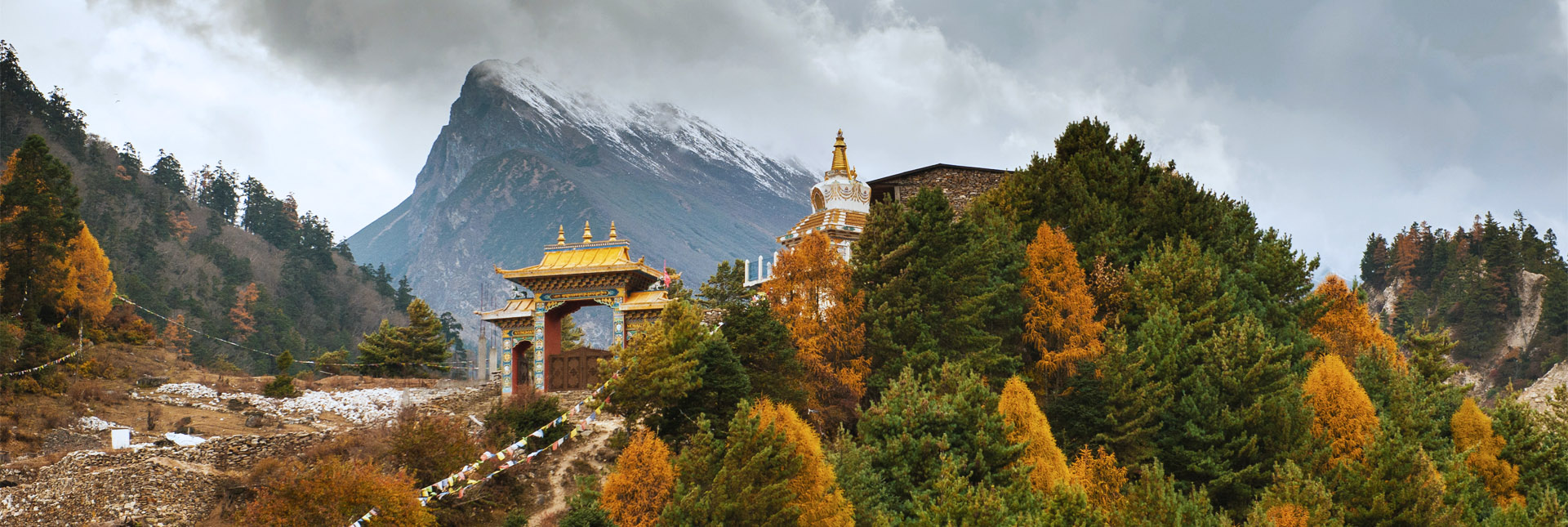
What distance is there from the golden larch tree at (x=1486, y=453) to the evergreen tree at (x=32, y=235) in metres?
40.3

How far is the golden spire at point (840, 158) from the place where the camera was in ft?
127

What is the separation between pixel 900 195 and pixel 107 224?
183 ft

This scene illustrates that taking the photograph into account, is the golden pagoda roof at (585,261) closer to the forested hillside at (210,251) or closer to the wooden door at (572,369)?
the wooden door at (572,369)

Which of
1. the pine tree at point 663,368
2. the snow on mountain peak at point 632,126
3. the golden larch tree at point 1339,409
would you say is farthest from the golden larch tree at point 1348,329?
the snow on mountain peak at point 632,126

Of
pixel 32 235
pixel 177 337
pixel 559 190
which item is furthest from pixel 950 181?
pixel 559 190

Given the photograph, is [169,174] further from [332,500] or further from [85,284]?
[332,500]

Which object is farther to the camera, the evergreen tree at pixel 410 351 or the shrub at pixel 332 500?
the evergreen tree at pixel 410 351

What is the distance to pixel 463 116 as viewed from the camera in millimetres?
178375

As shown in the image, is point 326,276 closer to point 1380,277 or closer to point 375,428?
point 375,428

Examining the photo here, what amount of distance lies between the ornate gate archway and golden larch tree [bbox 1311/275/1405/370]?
19.0 metres

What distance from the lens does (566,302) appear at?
36.2m

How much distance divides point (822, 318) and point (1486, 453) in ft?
58.3

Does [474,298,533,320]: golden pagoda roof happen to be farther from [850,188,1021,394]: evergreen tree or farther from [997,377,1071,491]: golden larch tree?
[997,377,1071,491]: golden larch tree

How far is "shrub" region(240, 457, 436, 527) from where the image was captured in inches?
814
